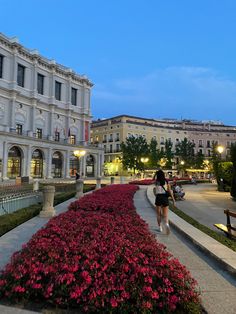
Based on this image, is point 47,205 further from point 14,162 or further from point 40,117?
point 40,117

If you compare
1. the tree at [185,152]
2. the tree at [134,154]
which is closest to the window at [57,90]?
the tree at [134,154]

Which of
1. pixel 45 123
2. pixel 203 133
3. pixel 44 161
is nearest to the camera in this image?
pixel 44 161

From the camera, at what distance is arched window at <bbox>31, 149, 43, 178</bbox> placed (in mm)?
50250

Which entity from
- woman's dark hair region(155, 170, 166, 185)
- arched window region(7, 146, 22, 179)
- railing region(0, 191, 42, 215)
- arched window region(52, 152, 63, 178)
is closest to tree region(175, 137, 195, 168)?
arched window region(52, 152, 63, 178)

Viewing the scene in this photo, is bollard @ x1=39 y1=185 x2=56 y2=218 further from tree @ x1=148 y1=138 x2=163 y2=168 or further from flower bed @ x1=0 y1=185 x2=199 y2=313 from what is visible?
tree @ x1=148 y1=138 x2=163 y2=168

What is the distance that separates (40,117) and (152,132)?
4658 cm

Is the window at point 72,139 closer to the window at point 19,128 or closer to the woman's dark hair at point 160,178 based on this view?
the window at point 19,128

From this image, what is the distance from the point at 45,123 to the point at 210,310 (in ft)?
180

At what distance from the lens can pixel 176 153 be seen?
89312mm

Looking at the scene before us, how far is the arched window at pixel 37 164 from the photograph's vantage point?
165 feet

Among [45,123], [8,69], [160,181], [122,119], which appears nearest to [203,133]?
[122,119]

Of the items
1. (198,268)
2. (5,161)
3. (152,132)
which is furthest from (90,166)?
(198,268)

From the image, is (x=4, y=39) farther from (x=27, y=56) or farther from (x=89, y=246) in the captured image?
(x=89, y=246)

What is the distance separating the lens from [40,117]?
180 ft
